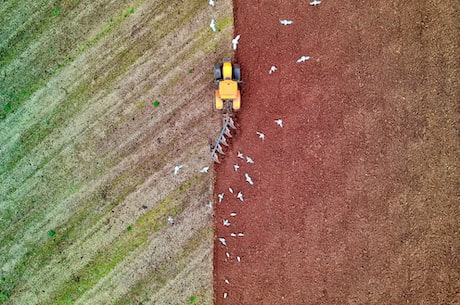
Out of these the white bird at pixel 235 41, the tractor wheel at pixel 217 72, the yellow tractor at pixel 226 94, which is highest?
the white bird at pixel 235 41

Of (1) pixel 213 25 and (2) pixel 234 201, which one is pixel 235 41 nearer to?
(1) pixel 213 25

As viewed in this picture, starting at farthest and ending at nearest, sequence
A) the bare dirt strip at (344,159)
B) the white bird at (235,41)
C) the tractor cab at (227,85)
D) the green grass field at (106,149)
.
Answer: the green grass field at (106,149)
the white bird at (235,41)
the bare dirt strip at (344,159)
the tractor cab at (227,85)

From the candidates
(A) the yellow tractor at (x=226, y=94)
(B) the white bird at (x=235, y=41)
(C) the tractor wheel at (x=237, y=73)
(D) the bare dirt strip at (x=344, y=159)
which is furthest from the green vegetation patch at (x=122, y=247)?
(B) the white bird at (x=235, y=41)

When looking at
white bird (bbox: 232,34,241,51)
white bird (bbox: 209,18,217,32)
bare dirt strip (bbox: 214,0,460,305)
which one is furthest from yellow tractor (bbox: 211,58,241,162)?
white bird (bbox: 209,18,217,32)

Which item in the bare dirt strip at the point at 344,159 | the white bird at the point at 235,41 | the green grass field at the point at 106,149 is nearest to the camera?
the bare dirt strip at the point at 344,159

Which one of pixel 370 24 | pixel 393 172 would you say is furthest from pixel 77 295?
pixel 370 24

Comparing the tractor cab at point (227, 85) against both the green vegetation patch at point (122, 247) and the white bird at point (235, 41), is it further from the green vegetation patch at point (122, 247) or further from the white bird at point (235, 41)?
the green vegetation patch at point (122, 247)

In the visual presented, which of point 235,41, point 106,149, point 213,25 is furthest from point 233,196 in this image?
point 213,25

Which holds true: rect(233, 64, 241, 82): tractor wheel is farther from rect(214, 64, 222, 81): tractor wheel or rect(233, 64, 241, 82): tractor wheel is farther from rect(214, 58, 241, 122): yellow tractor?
rect(214, 64, 222, 81): tractor wheel
